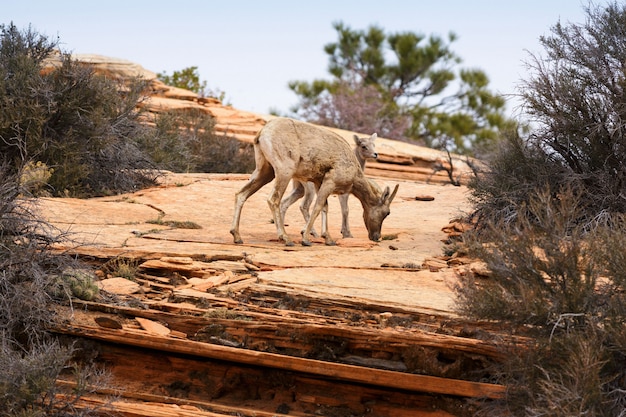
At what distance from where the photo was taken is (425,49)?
156 feet

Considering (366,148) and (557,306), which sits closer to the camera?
(557,306)

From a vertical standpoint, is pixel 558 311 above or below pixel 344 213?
below

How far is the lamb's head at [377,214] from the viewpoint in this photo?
1401 cm

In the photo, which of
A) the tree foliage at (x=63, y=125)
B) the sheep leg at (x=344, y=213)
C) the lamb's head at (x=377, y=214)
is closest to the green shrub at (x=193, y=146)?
the tree foliage at (x=63, y=125)

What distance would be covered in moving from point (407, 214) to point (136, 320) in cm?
810

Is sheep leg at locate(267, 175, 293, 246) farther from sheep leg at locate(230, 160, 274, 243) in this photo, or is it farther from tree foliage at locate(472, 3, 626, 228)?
tree foliage at locate(472, 3, 626, 228)

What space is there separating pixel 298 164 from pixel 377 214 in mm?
1711

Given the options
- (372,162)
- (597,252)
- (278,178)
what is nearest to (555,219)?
(597,252)

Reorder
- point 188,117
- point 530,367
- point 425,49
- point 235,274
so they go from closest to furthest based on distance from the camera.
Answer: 1. point 530,367
2. point 235,274
3. point 188,117
4. point 425,49

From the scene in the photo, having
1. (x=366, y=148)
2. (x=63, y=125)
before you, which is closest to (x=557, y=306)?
(x=366, y=148)

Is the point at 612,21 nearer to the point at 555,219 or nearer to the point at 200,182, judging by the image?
the point at 555,219

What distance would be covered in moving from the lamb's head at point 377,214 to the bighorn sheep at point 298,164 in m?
0.54

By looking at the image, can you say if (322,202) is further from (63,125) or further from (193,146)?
(193,146)

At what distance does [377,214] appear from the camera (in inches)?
552
